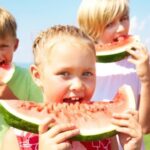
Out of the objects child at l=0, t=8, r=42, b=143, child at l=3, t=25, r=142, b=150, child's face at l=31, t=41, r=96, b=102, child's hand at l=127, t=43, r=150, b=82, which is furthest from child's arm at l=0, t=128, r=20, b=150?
child's hand at l=127, t=43, r=150, b=82

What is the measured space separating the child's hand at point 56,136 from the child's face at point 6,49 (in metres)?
1.78

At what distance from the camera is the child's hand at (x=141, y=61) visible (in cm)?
353

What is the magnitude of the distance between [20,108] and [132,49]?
6.06ft

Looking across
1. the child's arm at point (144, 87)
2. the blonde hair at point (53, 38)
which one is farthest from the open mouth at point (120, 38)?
the blonde hair at point (53, 38)

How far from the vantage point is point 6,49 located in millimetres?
3961

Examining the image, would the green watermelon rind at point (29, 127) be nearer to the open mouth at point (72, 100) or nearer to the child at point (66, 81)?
the child at point (66, 81)

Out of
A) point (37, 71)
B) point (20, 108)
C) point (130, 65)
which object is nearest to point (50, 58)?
point (37, 71)

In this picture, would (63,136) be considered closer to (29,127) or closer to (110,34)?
(29,127)

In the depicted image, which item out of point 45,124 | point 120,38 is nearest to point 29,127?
point 45,124

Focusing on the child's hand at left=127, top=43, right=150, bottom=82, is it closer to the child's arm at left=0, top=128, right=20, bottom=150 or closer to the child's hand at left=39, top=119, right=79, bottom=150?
the child's arm at left=0, top=128, right=20, bottom=150

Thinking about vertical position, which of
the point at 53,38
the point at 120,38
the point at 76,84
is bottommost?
the point at 120,38

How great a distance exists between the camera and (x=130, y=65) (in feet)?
13.6

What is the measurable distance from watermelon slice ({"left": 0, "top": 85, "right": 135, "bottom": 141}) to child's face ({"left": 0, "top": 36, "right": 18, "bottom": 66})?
1.30 meters

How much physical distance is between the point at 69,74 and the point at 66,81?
44mm
